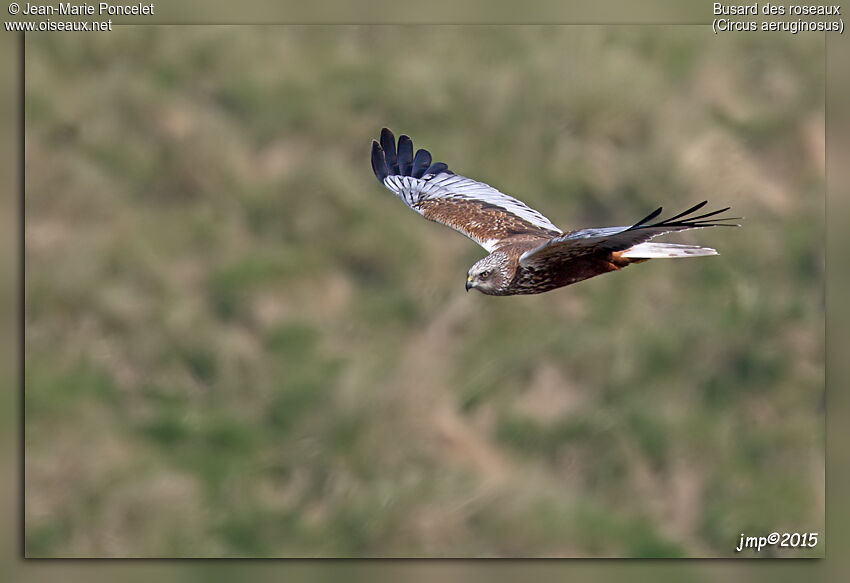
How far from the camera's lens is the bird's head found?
719cm

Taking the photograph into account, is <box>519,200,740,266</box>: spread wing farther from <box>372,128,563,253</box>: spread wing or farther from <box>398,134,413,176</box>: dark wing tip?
<box>398,134,413,176</box>: dark wing tip

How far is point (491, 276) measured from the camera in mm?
7211

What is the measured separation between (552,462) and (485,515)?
872 mm

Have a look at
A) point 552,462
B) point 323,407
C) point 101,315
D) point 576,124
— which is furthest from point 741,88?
point 101,315

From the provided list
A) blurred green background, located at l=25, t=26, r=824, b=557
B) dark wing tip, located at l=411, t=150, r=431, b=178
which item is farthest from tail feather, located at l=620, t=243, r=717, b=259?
blurred green background, located at l=25, t=26, r=824, b=557

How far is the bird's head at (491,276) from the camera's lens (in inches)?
283

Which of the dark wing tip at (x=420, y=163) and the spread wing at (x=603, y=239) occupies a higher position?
the dark wing tip at (x=420, y=163)

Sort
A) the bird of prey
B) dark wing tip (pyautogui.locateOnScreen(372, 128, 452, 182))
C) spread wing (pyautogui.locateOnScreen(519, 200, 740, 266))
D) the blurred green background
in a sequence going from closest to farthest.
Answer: spread wing (pyautogui.locateOnScreen(519, 200, 740, 266)) → the bird of prey → dark wing tip (pyautogui.locateOnScreen(372, 128, 452, 182)) → the blurred green background

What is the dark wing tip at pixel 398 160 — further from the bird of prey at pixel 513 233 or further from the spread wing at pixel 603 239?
the spread wing at pixel 603 239

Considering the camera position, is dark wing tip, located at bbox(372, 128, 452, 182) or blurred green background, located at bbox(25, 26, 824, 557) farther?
blurred green background, located at bbox(25, 26, 824, 557)

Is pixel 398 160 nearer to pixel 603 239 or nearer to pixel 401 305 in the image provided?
pixel 603 239

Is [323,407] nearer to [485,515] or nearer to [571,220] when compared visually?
[485,515]

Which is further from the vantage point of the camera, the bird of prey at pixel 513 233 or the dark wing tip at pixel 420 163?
the dark wing tip at pixel 420 163

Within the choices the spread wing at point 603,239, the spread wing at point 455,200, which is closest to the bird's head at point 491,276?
the spread wing at point 603,239
